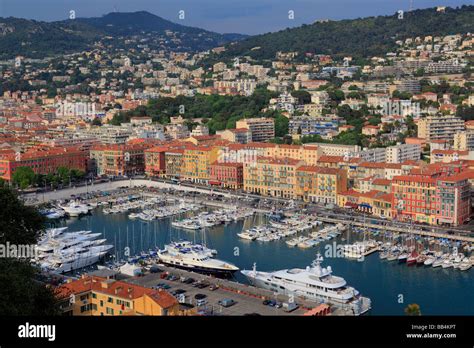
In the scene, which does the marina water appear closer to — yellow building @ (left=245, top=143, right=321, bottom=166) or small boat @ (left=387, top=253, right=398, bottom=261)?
small boat @ (left=387, top=253, right=398, bottom=261)

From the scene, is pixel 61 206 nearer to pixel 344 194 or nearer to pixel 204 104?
pixel 344 194

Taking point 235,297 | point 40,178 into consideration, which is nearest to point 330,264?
point 235,297

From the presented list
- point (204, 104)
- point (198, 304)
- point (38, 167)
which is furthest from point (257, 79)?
point (198, 304)

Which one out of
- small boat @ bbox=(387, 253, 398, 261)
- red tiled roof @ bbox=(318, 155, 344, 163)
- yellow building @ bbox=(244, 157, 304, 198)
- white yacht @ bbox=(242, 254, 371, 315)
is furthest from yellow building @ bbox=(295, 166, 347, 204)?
white yacht @ bbox=(242, 254, 371, 315)

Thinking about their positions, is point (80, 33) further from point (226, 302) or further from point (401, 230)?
point (226, 302)

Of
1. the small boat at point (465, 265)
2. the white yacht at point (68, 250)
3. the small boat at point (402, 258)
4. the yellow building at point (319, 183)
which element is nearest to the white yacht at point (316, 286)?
the small boat at point (402, 258)
